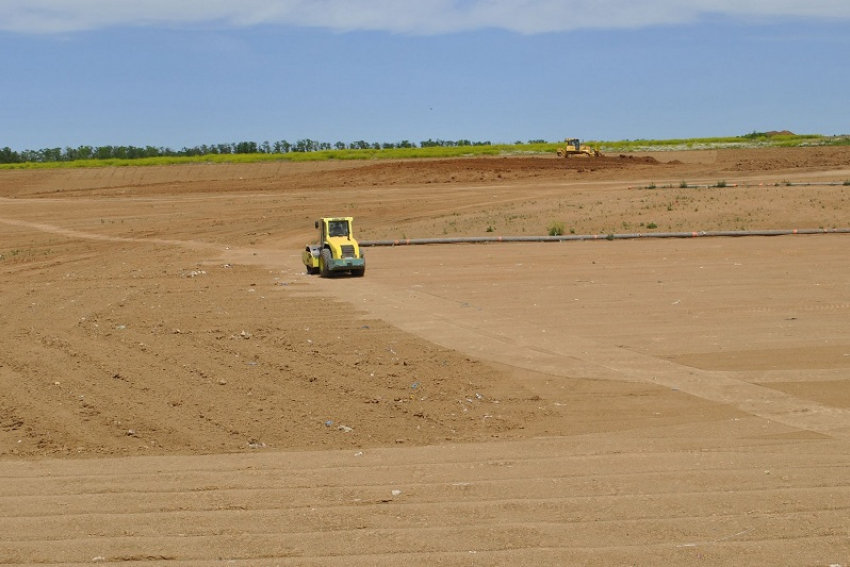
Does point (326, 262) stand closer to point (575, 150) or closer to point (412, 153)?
point (575, 150)

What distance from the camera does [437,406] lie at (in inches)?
479

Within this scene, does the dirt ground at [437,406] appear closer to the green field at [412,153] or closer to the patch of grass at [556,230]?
the patch of grass at [556,230]

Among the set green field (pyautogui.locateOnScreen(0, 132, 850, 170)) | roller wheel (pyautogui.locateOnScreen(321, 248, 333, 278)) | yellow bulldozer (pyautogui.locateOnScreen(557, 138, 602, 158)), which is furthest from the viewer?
green field (pyautogui.locateOnScreen(0, 132, 850, 170))

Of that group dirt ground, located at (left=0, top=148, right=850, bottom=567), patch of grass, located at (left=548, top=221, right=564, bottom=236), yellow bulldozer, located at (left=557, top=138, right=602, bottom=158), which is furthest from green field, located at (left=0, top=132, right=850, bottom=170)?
dirt ground, located at (left=0, top=148, right=850, bottom=567)

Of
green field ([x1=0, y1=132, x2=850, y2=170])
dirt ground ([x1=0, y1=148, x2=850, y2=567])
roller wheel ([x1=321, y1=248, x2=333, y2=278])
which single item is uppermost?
green field ([x1=0, y1=132, x2=850, y2=170])

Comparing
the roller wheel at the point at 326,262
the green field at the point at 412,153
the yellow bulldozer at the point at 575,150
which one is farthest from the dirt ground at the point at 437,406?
the green field at the point at 412,153

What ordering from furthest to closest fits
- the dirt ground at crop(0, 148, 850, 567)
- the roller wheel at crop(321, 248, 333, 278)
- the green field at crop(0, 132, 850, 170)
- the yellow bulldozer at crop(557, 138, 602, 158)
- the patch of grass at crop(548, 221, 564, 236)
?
the green field at crop(0, 132, 850, 170) < the yellow bulldozer at crop(557, 138, 602, 158) < the patch of grass at crop(548, 221, 564, 236) < the roller wheel at crop(321, 248, 333, 278) < the dirt ground at crop(0, 148, 850, 567)

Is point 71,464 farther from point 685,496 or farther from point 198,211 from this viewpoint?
point 198,211

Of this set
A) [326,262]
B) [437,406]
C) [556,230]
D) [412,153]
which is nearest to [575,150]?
[412,153]

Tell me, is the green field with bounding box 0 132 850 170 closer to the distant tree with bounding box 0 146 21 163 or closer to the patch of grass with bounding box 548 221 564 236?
the distant tree with bounding box 0 146 21 163

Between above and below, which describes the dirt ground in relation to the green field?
below

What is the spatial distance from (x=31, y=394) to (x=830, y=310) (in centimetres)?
1234

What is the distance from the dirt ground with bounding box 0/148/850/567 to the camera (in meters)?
8.16

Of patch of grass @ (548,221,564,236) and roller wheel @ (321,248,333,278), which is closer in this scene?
roller wheel @ (321,248,333,278)
